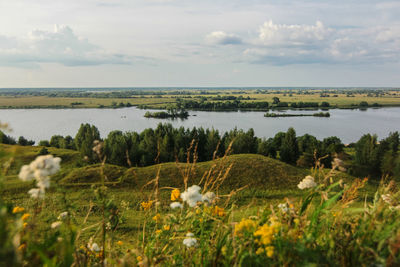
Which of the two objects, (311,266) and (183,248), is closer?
(311,266)

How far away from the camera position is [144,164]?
3678 centimetres

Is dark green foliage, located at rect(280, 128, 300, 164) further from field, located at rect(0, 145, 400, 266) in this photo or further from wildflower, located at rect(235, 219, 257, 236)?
wildflower, located at rect(235, 219, 257, 236)

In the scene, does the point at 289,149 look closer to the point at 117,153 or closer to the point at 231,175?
the point at 231,175

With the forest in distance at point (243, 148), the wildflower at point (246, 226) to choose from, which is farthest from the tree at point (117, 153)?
the wildflower at point (246, 226)

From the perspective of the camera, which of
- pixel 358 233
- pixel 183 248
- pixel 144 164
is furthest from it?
pixel 144 164

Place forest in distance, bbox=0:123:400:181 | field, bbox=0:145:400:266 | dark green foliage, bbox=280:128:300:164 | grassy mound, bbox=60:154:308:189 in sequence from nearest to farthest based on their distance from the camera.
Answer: field, bbox=0:145:400:266 < grassy mound, bbox=60:154:308:189 < forest in distance, bbox=0:123:400:181 < dark green foliage, bbox=280:128:300:164

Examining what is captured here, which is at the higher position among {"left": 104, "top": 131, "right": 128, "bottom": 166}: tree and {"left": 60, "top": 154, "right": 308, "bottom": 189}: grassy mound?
{"left": 60, "top": 154, "right": 308, "bottom": 189}: grassy mound

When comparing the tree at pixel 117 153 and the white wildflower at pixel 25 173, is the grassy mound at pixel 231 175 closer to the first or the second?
the tree at pixel 117 153

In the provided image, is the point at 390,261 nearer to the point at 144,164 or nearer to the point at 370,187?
the point at 370,187

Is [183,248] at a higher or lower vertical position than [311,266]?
lower

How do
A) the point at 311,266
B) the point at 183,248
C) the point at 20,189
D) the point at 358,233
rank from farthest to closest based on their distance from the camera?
the point at 20,189 → the point at 183,248 → the point at 358,233 → the point at 311,266

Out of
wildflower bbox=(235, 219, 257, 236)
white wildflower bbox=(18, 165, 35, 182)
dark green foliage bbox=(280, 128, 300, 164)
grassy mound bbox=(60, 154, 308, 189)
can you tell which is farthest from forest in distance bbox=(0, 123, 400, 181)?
white wildflower bbox=(18, 165, 35, 182)

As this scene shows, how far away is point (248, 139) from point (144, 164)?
1752 centimetres

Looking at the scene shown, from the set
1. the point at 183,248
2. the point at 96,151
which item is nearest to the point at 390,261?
the point at 183,248
